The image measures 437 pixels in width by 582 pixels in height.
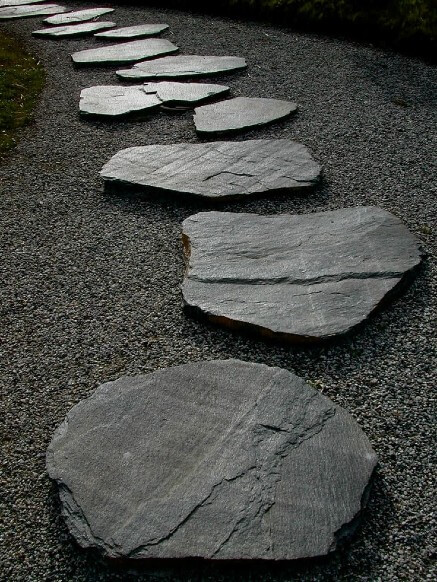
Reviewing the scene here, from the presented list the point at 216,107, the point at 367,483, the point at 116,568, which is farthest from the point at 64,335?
the point at 216,107

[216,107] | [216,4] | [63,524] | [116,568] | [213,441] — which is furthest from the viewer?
[216,4]

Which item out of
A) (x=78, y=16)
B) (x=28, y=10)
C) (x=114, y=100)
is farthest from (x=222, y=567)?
(x=28, y=10)

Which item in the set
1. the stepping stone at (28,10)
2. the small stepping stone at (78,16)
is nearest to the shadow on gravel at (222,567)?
the small stepping stone at (78,16)

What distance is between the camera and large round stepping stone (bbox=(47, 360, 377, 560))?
1.49 metres

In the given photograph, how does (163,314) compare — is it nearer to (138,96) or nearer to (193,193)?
(193,193)

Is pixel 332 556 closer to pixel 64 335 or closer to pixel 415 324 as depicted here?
pixel 415 324

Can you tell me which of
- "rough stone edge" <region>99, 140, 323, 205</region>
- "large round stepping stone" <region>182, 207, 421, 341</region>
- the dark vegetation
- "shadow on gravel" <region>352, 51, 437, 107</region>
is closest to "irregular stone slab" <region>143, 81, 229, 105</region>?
"shadow on gravel" <region>352, 51, 437, 107</region>

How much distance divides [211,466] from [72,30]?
216 inches

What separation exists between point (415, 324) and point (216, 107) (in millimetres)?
2361

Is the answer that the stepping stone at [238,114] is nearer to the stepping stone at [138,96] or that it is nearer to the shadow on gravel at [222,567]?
the stepping stone at [138,96]

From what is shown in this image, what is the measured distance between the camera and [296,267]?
2447mm

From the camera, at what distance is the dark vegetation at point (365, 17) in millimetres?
5294

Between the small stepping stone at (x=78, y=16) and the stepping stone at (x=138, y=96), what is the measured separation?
2398 mm

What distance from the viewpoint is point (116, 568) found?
4.84 ft
